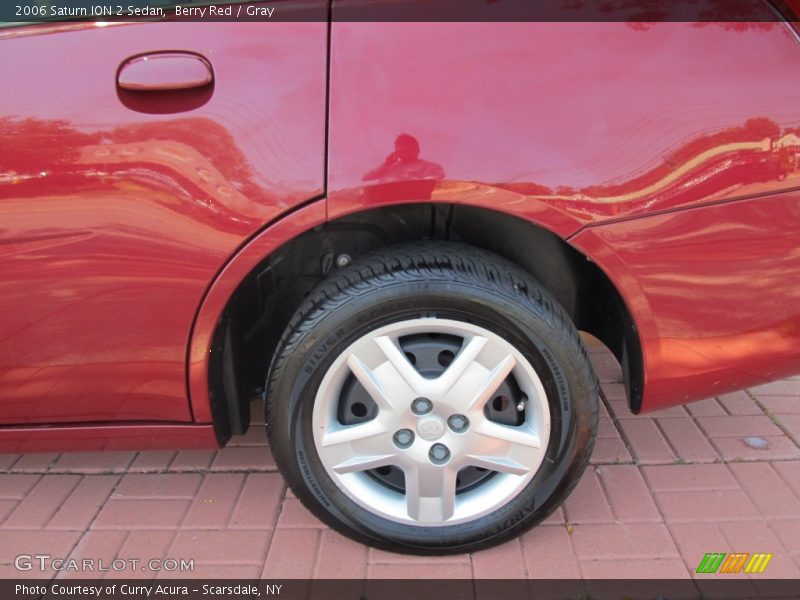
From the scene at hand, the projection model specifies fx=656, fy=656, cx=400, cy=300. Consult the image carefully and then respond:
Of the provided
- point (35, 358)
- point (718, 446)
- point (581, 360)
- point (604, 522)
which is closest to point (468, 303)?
point (581, 360)

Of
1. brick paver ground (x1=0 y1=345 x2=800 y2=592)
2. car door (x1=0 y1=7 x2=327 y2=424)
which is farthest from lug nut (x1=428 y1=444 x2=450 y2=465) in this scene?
car door (x1=0 y1=7 x2=327 y2=424)

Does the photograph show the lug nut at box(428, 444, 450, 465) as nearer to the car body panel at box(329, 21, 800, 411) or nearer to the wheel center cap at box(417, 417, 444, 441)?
the wheel center cap at box(417, 417, 444, 441)

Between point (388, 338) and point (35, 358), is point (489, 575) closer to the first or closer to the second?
point (388, 338)

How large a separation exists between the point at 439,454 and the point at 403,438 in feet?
0.37

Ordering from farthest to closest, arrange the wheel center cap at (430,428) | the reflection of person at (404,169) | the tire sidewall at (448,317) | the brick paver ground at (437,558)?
the brick paver ground at (437,558) < the wheel center cap at (430,428) < the tire sidewall at (448,317) < the reflection of person at (404,169)

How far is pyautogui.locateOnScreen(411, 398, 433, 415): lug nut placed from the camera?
184cm

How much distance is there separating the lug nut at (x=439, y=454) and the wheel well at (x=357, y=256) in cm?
58

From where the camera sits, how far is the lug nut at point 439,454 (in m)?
1.88

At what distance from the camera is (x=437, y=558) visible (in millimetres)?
1990

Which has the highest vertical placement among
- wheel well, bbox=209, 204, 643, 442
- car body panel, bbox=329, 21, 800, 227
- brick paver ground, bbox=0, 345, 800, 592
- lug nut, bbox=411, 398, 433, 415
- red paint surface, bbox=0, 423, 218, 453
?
car body panel, bbox=329, 21, 800, 227

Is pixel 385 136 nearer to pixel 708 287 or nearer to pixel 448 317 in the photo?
pixel 448 317

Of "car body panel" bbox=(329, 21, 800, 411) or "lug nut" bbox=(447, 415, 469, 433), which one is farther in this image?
"lug nut" bbox=(447, 415, 469, 433)

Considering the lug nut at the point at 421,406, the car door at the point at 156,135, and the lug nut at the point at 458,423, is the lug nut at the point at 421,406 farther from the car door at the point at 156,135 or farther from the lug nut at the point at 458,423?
the car door at the point at 156,135

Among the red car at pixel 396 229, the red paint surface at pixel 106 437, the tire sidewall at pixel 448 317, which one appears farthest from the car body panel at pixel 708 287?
the red paint surface at pixel 106 437
